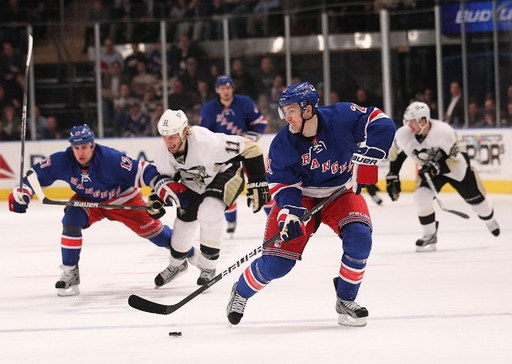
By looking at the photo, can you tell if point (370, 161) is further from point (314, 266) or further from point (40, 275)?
point (40, 275)

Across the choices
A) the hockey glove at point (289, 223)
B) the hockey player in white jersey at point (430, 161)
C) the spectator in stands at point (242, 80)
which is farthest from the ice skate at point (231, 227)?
the spectator in stands at point (242, 80)

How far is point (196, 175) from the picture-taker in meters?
6.05

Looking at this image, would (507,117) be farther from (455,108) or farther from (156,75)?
(156,75)

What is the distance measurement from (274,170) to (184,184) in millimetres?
1457

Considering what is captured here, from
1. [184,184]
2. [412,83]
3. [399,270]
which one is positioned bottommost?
[399,270]

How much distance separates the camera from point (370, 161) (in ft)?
15.5

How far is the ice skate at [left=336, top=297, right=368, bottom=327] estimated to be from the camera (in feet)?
15.5

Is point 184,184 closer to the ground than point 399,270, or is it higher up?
higher up

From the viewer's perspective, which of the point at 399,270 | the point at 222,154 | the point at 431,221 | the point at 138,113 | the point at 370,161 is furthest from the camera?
the point at 138,113

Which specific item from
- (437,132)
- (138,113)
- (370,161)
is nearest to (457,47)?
(138,113)

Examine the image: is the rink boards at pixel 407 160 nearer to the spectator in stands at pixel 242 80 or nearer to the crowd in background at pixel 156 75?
the crowd in background at pixel 156 75

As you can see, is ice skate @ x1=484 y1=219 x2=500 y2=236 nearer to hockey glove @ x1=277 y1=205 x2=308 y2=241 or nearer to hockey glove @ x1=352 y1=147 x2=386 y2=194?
hockey glove @ x1=352 y1=147 x2=386 y2=194

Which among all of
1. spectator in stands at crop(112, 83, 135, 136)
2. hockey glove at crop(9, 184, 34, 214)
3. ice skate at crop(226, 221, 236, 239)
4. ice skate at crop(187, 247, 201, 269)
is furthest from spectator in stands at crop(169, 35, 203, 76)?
hockey glove at crop(9, 184, 34, 214)

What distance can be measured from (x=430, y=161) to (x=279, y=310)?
287 cm
